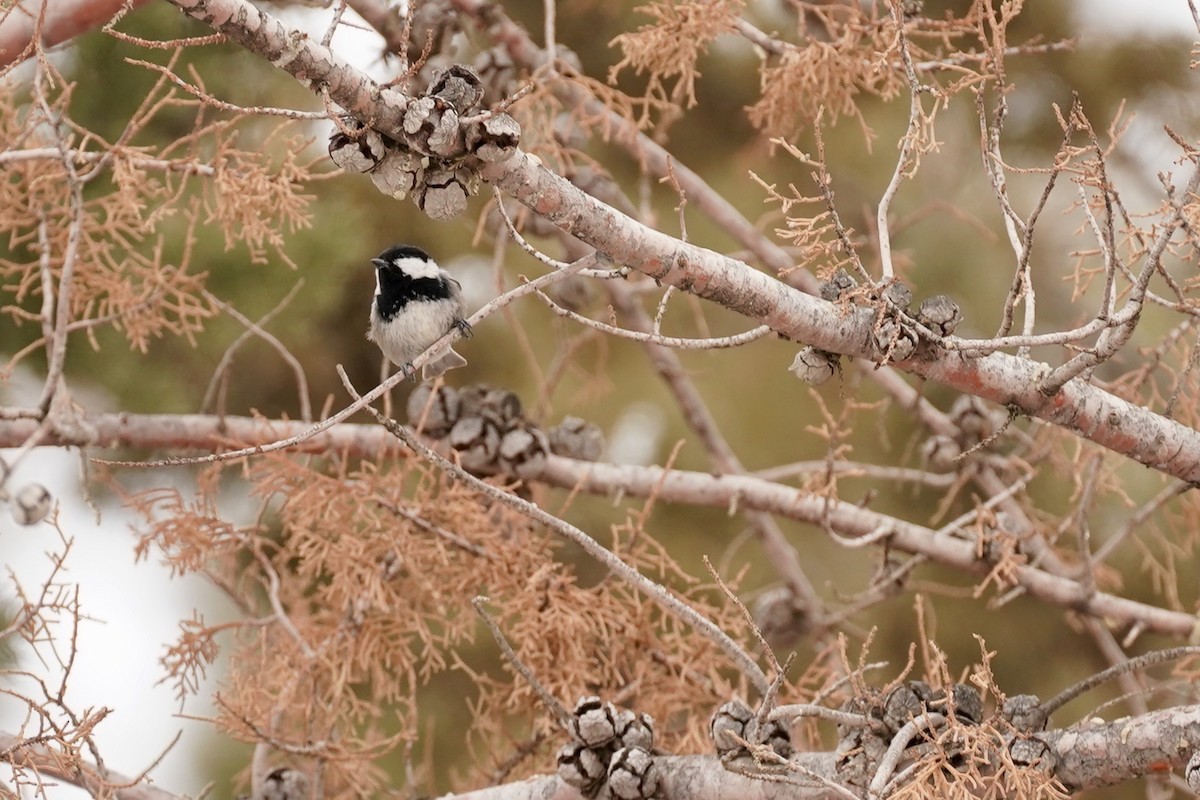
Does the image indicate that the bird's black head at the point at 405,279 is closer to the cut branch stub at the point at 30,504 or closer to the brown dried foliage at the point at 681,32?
the brown dried foliage at the point at 681,32

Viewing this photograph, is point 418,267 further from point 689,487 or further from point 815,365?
point 815,365

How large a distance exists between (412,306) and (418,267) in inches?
5.4

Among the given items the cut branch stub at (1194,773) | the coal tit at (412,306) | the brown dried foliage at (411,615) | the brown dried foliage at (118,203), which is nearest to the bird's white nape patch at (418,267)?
the coal tit at (412,306)

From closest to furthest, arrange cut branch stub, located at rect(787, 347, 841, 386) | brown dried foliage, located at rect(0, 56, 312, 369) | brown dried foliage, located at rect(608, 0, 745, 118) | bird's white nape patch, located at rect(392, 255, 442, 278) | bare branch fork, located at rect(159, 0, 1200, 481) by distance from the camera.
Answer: bare branch fork, located at rect(159, 0, 1200, 481)
cut branch stub, located at rect(787, 347, 841, 386)
brown dried foliage, located at rect(0, 56, 312, 369)
brown dried foliage, located at rect(608, 0, 745, 118)
bird's white nape patch, located at rect(392, 255, 442, 278)

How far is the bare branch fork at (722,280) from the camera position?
1184 millimetres

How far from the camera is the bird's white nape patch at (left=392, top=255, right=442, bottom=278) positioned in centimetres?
206

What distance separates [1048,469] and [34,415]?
8.75 ft

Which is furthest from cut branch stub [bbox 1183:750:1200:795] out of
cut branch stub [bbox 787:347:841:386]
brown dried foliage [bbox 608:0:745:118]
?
brown dried foliage [bbox 608:0:745:118]

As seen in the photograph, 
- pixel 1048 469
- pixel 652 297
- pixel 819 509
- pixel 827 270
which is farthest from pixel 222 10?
pixel 1048 469

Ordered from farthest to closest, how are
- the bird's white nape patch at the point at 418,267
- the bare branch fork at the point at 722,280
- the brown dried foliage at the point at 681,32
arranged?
the bird's white nape patch at the point at 418,267, the brown dried foliage at the point at 681,32, the bare branch fork at the point at 722,280

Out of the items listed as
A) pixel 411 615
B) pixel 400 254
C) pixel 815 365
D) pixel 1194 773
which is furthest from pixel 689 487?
pixel 1194 773

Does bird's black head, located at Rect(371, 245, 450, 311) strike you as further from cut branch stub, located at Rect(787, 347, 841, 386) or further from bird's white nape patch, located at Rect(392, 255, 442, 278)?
cut branch stub, located at Rect(787, 347, 841, 386)

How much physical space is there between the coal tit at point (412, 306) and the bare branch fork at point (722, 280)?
23.2 inches

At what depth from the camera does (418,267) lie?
6.84ft
